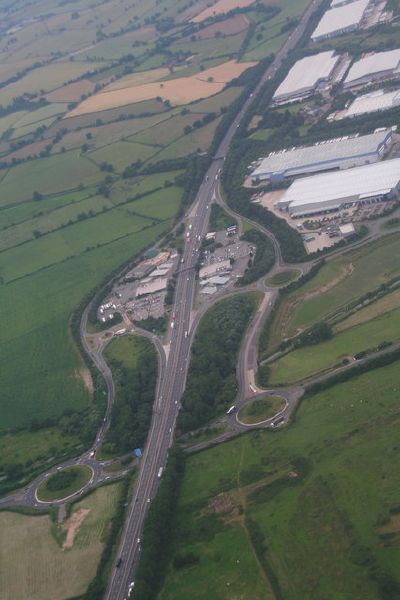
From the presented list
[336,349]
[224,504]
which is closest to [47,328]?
[336,349]

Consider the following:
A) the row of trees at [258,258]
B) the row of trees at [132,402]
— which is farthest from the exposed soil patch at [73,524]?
the row of trees at [258,258]

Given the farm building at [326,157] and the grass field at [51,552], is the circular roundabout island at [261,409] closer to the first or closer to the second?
the grass field at [51,552]

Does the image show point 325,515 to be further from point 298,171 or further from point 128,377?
point 298,171

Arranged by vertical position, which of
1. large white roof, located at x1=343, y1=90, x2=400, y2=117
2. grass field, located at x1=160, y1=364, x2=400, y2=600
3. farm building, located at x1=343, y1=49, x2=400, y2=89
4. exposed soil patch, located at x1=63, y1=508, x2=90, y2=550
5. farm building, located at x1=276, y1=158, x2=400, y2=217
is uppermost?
farm building, located at x1=343, y1=49, x2=400, y2=89

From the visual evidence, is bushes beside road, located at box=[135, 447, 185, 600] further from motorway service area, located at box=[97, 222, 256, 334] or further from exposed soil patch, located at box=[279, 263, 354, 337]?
motorway service area, located at box=[97, 222, 256, 334]

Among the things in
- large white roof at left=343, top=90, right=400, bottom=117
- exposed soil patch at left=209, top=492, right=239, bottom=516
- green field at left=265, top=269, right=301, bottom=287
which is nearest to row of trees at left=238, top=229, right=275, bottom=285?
green field at left=265, top=269, right=301, bottom=287

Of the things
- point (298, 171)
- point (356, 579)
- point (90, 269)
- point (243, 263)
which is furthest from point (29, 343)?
point (356, 579)

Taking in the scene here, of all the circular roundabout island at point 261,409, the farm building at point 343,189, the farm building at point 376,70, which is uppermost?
the farm building at point 376,70
